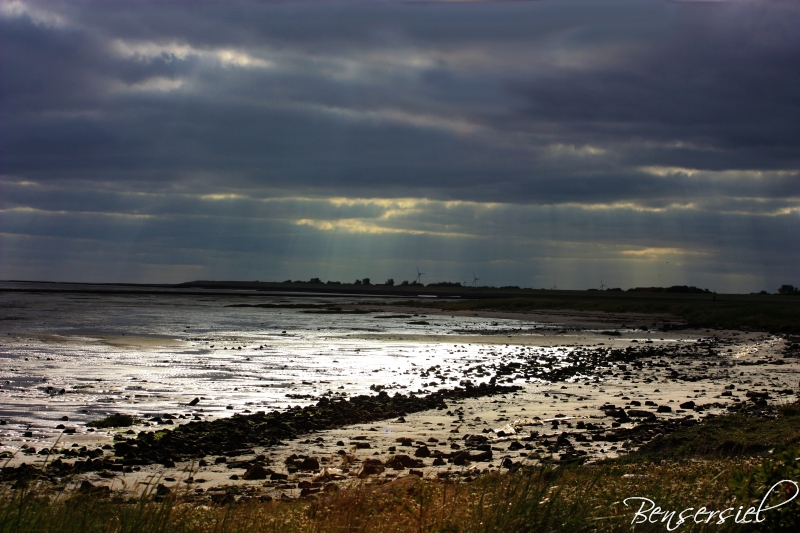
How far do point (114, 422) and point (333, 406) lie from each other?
19.7 ft

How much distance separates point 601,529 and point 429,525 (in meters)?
1.98

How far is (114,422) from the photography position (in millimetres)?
16453

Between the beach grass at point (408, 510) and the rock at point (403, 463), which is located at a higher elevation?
the beach grass at point (408, 510)

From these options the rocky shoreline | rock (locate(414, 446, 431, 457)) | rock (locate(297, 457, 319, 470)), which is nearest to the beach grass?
the rocky shoreline

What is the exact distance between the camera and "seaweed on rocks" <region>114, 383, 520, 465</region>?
1389cm

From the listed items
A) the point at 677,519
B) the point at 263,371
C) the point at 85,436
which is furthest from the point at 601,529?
the point at 263,371

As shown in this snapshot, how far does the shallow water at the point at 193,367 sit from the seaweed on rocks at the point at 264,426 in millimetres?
1676

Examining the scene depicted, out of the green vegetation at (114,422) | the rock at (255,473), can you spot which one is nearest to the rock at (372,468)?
the rock at (255,473)

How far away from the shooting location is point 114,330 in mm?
48156

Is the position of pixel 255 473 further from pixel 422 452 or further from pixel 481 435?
pixel 481 435

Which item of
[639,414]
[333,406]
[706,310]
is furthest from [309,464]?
[706,310]

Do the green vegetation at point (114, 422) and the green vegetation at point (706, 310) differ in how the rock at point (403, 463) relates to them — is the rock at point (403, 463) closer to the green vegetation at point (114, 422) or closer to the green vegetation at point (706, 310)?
the green vegetation at point (114, 422)

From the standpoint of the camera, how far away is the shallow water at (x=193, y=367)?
63.7 feet

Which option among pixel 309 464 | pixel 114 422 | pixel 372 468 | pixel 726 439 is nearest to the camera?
pixel 372 468
